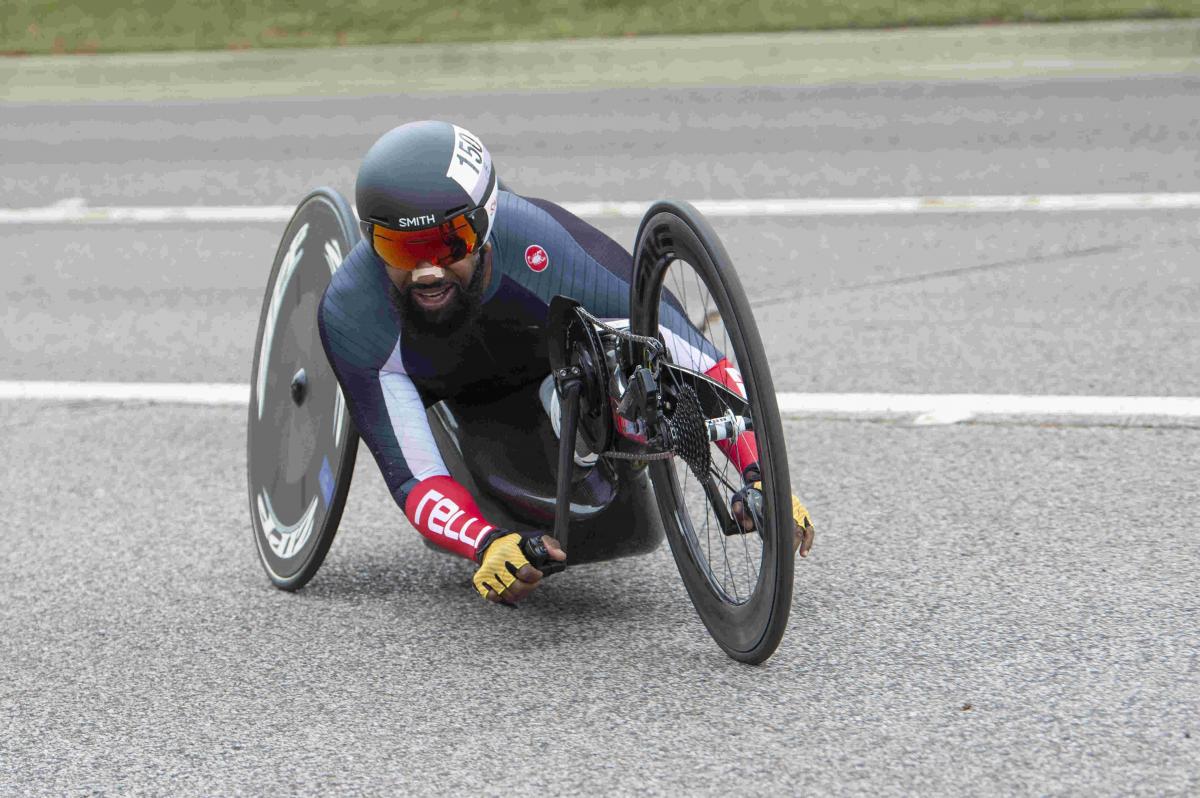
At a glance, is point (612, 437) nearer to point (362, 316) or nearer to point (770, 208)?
point (362, 316)

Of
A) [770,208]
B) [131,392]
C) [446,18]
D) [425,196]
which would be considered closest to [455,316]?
[425,196]

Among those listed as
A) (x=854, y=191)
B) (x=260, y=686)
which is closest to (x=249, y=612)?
(x=260, y=686)

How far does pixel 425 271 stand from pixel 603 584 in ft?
3.24

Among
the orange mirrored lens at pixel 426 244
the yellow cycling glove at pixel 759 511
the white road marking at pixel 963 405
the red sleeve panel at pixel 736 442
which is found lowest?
the white road marking at pixel 963 405

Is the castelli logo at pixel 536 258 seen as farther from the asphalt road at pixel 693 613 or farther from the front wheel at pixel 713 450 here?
the asphalt road at pixel 693 613

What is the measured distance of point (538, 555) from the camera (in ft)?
11.6

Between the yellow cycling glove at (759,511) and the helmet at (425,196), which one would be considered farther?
the helmet at (425,196)

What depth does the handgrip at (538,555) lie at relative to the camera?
3.55 metres

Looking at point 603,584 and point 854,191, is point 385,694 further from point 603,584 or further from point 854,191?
point 854,191

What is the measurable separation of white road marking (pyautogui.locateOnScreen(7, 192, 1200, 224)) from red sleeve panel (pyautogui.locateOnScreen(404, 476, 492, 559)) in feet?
16.8

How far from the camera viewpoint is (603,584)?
4.11m

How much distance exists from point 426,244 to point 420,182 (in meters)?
0.15

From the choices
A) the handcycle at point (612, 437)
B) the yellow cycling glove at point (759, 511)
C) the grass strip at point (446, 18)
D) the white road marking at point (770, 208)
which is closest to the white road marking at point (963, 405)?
the handcycle at point (612, 437)

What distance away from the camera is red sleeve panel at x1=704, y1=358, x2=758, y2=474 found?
340 centimetres
